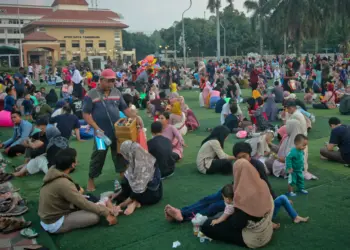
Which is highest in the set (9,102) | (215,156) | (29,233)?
(9,102)

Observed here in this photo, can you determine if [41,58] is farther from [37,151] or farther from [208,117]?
[37,151]

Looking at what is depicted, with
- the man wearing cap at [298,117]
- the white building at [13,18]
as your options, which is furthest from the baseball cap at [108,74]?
the white building at [13,18]

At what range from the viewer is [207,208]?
4723 mm

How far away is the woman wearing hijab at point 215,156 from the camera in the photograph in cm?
653

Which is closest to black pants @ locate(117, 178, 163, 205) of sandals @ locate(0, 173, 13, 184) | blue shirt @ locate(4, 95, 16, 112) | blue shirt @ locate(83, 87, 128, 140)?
blue shirt @ locate(83, 87, 128, 140)

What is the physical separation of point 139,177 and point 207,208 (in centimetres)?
100

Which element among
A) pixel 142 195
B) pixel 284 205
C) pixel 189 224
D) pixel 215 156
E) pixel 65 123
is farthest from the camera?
pixel 65 123

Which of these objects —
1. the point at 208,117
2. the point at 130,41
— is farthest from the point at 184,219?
the point at 130,41

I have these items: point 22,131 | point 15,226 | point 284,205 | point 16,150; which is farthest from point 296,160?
point 16,150

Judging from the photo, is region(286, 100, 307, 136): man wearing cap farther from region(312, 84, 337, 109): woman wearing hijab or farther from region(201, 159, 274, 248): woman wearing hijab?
region(312, 84, 337, 109): woman wearing hijab

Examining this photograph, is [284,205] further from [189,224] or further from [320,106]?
[320,106]

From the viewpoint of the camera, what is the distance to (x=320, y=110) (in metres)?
13.1

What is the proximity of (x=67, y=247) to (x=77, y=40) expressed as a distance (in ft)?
206

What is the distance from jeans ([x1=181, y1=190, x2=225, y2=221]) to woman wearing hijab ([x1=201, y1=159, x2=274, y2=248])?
1.17 ft
